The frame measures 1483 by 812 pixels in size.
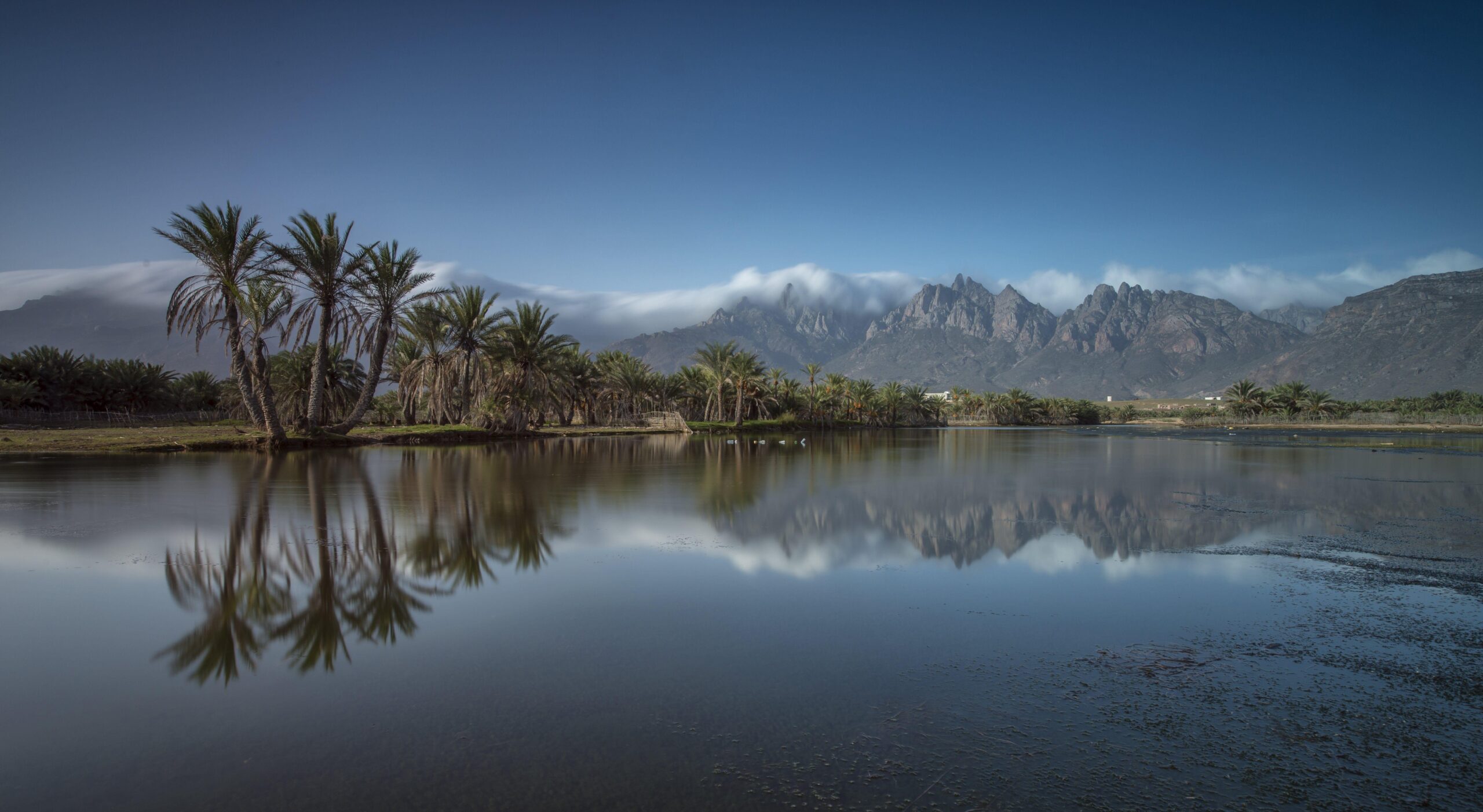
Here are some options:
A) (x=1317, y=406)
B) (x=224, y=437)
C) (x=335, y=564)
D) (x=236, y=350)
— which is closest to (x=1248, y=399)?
(x=1317, y=406)

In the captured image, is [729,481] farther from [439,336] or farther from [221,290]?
[439,336]

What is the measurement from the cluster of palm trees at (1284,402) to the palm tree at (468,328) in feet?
379

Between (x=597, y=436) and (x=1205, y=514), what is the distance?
43539mm

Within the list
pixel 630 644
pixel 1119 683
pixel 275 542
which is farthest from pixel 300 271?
pixel 1119 683

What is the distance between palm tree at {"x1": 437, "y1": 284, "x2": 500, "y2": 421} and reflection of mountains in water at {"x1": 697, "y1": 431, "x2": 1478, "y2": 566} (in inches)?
1046

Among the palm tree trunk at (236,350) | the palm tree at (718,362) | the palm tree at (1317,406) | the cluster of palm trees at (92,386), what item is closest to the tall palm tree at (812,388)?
the palm tree at (718,362)

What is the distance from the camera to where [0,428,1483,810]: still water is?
4297 mm

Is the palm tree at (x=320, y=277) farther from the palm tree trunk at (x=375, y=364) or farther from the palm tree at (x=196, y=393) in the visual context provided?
the palm tree at (x=196, y=393)

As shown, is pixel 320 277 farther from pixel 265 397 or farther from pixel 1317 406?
pixel 1317 406

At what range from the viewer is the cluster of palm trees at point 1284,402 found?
113 metres

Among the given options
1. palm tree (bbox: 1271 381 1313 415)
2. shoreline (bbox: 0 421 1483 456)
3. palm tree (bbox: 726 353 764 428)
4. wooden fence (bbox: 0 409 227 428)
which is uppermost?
palm tree (bbox: 726 353 764 428)

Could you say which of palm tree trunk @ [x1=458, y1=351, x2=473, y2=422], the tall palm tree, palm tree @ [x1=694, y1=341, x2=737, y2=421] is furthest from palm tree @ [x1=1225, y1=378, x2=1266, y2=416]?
palm tree trunk @ [x1=458, y1=351, x2=473, y2=422]

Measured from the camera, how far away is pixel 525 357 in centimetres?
5175

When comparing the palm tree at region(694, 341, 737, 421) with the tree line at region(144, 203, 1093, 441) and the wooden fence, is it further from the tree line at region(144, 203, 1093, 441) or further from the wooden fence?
the wooden fence
